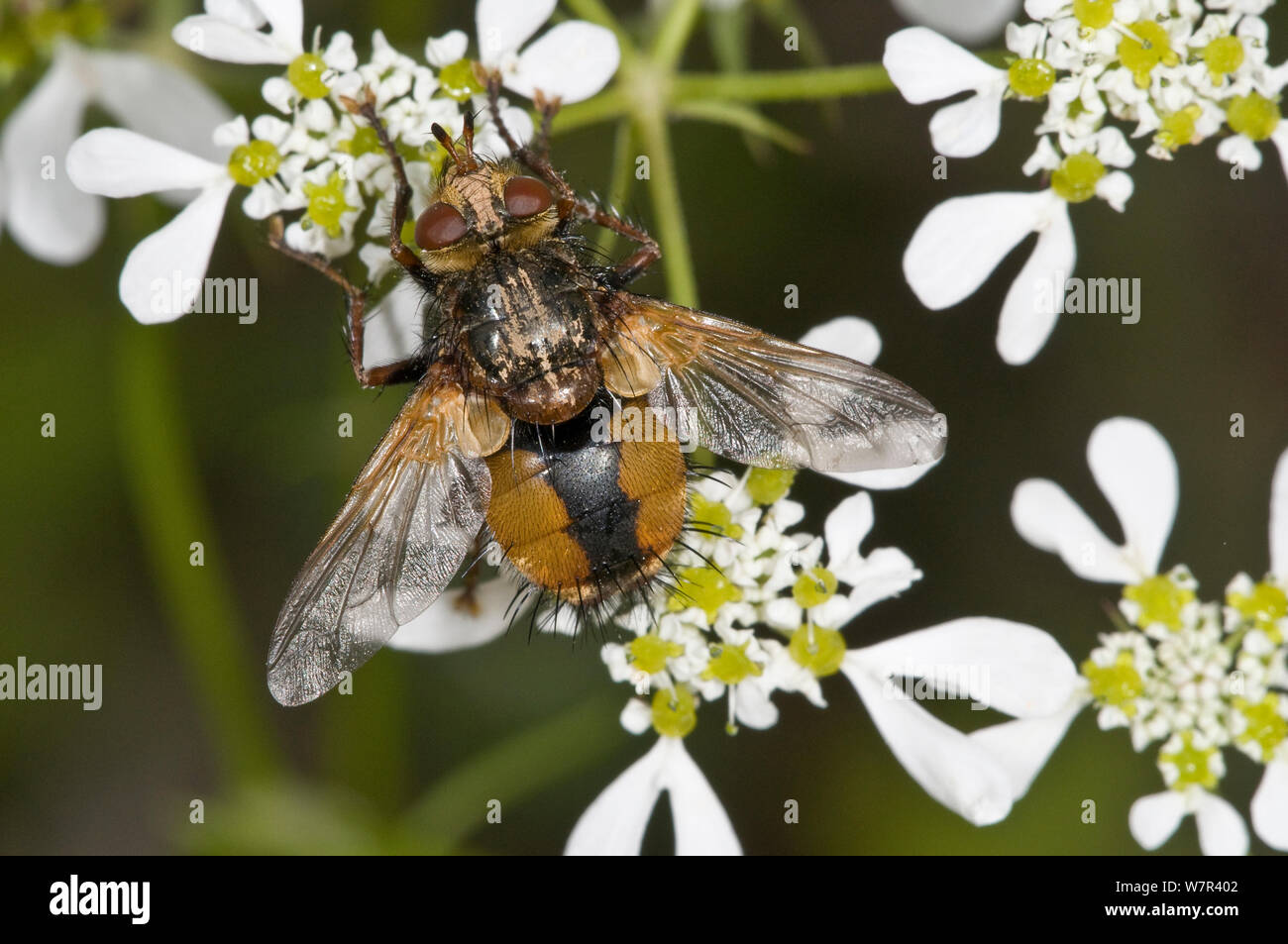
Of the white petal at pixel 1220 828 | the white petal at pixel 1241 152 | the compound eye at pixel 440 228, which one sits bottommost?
the white petal at pixel 1220 828

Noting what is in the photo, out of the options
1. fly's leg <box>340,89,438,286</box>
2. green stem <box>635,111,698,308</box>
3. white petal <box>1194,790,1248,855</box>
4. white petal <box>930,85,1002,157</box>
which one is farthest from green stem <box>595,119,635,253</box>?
white petal <box>1194,790,1248,855</box>

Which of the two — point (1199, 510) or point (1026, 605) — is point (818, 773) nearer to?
point (1026, 605)

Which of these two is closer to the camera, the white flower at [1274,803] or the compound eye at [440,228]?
the compound eye at [440,228]

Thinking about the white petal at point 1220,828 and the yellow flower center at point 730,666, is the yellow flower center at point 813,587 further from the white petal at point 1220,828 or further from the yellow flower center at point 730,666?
the white petal at point 1220,828

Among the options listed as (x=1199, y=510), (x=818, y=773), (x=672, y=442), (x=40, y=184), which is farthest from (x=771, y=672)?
(x=40, y=184)

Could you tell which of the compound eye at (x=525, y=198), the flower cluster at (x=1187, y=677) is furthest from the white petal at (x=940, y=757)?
the compound eye at (x=525, y=198)

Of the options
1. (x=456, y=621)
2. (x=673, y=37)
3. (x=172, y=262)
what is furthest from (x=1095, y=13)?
(x=172, y=262)

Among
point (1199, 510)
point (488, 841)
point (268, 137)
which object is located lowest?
point (488, 841)

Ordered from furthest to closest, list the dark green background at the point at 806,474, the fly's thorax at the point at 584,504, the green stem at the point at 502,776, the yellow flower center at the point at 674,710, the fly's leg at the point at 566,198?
the dark green background at the point at 806,474, the green stem at the point at 502,776, the yellow flower center at the point at 674,710, the fly's leg at the point at 566,198, the fly's thorax at the point at 584,504
